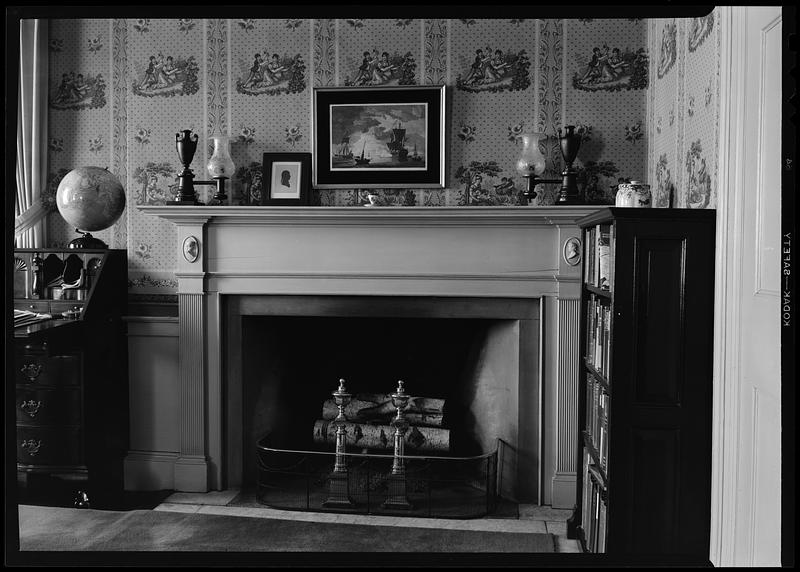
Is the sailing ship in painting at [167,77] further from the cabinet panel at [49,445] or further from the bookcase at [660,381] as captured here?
the bookcase at [660,381]

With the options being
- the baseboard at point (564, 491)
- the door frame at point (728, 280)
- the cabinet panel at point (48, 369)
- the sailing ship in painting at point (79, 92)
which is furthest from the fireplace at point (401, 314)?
the door frame at point (728, 280)

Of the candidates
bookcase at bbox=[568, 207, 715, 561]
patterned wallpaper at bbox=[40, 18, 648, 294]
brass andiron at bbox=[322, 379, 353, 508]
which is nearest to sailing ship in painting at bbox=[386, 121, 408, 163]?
patterned wallpaper at bbox=[40, 18, 648, 294]

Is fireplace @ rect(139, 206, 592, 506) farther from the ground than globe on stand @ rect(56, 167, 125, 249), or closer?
closer

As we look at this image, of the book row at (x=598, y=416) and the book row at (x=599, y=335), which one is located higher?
the book row at (x=599, y=335)

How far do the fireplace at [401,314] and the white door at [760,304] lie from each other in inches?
49.8

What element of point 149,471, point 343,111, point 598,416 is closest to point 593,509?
point 598,416

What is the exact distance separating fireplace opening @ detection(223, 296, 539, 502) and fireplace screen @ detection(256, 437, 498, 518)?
74 mm

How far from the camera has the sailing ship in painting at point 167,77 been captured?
3.60 meters

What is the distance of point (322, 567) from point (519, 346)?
8.81 feet

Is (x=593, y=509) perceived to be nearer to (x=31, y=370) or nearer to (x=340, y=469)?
(x=340, y=469)

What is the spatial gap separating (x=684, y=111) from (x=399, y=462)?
1.98 m

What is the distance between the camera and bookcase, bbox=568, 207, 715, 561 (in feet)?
7.37

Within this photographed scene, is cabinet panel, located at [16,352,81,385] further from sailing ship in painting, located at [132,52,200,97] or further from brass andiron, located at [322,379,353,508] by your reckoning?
sailing ship in painting, located at [132,52,200,97]
